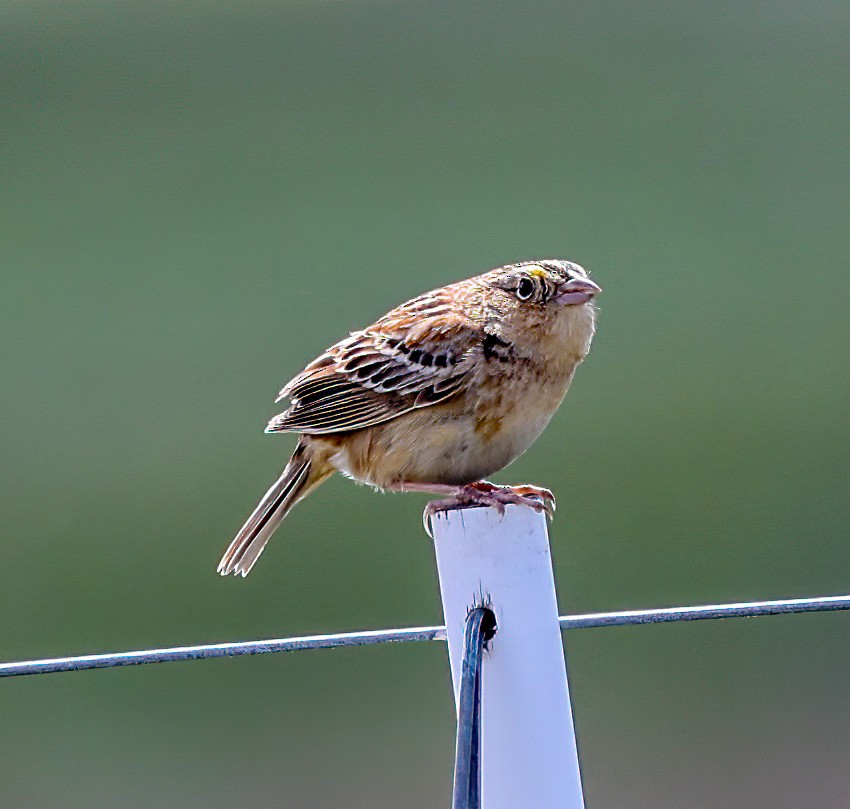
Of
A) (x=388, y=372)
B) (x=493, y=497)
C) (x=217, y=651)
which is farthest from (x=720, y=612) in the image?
(x=388, y=372)

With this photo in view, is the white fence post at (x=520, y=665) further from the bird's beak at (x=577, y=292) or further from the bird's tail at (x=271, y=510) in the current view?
the bird's tail at (x=271, y=510)

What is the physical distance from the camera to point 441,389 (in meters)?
4.59

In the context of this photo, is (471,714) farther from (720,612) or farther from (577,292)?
(577,292)

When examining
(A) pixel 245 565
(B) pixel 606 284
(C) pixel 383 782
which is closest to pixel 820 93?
(B) pixel 606 284

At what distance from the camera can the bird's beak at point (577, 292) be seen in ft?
15.5

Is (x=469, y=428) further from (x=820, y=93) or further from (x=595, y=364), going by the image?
(x=820, y=93)

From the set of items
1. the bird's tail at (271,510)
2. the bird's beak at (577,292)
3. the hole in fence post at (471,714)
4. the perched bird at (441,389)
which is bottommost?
the hole in fence post at (471,714)

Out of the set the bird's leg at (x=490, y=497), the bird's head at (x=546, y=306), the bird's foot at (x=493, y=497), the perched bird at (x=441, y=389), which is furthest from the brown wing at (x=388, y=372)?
the bird's foot at (x=493, y=497)

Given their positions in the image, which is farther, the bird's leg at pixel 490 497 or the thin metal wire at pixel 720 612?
the bird's leg at pixel 490 497

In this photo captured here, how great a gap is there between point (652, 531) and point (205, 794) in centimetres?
417

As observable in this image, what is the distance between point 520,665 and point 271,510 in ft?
6.90

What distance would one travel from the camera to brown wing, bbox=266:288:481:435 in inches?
183

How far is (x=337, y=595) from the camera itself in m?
11.2

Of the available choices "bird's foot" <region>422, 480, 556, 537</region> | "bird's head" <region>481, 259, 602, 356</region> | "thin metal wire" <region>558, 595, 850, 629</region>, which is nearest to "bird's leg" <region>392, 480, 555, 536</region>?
"bird's foot" <region>422, 480, 556, 537</region>
